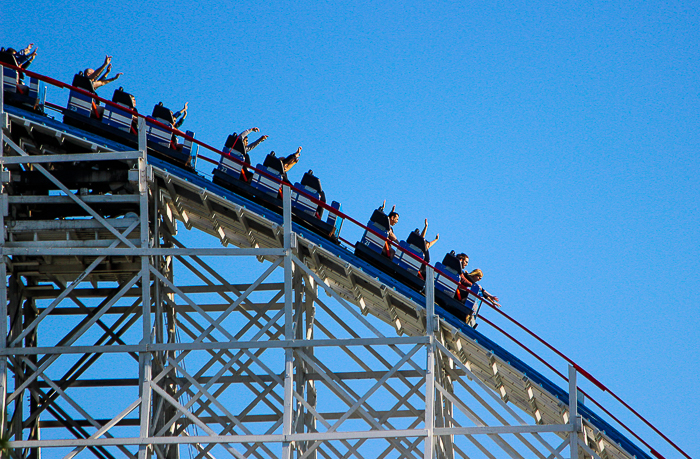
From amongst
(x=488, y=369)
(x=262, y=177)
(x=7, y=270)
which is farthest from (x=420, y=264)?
(x=7, y=270)

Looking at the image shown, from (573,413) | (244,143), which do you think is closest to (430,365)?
(573,413)

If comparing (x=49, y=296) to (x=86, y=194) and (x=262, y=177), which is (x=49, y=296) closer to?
(x=86, y=194)

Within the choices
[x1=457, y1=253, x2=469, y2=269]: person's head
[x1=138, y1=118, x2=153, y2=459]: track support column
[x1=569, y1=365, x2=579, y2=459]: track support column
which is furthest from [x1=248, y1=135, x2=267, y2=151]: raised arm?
[x1=569, y1=365, x2=579, y2=459]: track support column

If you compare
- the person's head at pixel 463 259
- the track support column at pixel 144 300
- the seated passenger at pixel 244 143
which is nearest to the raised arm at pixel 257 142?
the seated passenger at pixel 244 143

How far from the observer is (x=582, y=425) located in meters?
17.5

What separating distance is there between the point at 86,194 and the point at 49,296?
375 centimetres

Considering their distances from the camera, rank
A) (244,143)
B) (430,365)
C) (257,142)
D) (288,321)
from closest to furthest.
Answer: (430,365)
(288,321)
(244,143)
(257,142)

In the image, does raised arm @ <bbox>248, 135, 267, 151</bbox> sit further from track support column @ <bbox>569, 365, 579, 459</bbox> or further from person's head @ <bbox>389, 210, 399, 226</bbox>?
track support column @ <bbox>569, 365, 579, 459</bbox>

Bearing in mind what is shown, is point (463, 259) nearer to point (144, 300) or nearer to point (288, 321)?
point (288, 321)

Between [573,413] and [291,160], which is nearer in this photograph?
[573,413]

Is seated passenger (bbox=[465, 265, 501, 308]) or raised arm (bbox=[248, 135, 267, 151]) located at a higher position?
raised arm (bbox=[248, 135, 267, 151])

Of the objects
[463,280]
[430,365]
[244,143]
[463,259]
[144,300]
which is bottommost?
[430,365]

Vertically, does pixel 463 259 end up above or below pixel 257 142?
below

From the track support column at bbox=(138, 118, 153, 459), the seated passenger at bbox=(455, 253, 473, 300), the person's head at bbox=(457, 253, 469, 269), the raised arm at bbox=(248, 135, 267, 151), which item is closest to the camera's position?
the track support column at bbox=(138, 118, 153, 459)
